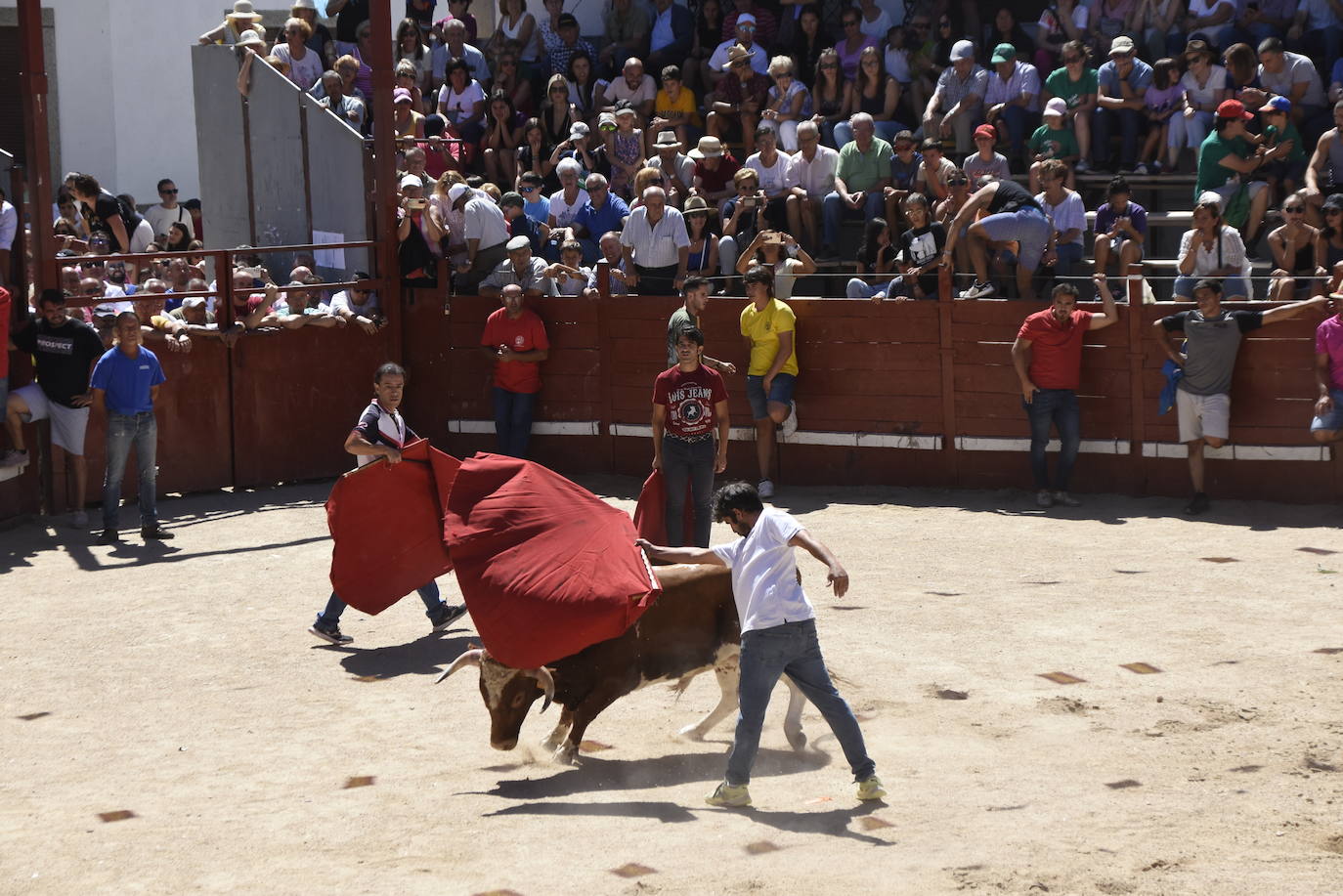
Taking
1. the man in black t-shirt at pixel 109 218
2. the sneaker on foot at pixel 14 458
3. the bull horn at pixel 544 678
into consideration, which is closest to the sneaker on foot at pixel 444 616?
the bull horn at pixel 544 678

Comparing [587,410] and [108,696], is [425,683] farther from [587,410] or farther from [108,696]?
[587,410]

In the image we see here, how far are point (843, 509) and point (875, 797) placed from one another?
6.01m

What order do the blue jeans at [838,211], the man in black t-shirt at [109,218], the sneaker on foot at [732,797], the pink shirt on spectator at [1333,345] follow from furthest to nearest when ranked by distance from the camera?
the man in black t-shirt at [109,218] → the blue jeans at [838,211] → the pink shirt on spectator at [1333,345] → the sneaker on foot at [732,797]

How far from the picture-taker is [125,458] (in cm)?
1142

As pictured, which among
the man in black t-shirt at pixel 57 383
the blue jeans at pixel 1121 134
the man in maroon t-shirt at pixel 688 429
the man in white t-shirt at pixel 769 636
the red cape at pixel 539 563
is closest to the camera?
the man in white t-shirt at pixel 769 636

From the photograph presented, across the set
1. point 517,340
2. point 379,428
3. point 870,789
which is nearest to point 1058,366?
point 517,340

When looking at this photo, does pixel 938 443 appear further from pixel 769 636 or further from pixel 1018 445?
pixel 769 636

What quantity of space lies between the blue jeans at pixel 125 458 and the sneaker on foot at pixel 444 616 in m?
3.29

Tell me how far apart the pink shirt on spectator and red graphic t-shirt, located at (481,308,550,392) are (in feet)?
18.6

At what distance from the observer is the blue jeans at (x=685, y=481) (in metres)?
9.32

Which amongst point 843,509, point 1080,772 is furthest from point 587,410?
point 1080,772

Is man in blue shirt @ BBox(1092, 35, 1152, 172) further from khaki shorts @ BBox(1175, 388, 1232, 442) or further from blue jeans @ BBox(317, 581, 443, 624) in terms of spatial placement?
blue jeans @ BBox(317, 581, 443, 624)

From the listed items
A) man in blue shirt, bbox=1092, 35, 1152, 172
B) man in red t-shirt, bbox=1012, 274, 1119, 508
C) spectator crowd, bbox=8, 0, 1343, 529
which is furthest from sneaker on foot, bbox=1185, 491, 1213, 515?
man in blue shirt, bbox=1092, 35, 1152, 172

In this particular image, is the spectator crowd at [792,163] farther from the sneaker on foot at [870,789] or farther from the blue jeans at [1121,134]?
the sneaker on foot at [870,789]
